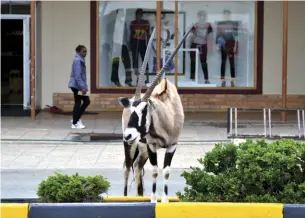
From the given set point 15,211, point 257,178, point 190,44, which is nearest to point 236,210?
point 257,178

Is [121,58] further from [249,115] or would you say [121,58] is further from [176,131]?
[176,131]

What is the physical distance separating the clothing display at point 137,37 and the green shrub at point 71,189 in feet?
40.2

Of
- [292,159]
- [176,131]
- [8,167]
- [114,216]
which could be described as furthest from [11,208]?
[8,167]

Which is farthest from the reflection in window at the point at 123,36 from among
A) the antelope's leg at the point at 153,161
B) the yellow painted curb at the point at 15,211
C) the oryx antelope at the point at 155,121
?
the yellow painted curb at the point at 15,211

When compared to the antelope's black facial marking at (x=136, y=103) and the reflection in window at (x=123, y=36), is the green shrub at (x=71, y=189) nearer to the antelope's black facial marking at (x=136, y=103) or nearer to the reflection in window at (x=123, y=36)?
the antelope's black facial marking at (x=136, y=103)

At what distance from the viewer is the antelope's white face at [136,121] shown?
22.3 feet

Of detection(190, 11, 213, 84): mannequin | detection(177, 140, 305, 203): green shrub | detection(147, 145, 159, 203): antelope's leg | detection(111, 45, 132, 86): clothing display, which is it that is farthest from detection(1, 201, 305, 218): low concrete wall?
detection(190, 11, 213, 84): mannequin

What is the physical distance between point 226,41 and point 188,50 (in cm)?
107

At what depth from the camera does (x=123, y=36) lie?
19.3 m

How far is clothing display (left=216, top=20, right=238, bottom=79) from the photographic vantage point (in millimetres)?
19344

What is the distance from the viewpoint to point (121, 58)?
19.3 metres

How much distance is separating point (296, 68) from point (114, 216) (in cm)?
1369

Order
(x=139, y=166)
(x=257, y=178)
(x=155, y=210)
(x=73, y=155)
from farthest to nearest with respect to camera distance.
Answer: (x=73, y=155)
(x=139, y=166)
(x=257, y=178)
(x=155, y=210)

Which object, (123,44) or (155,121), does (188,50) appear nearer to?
(123,44)
